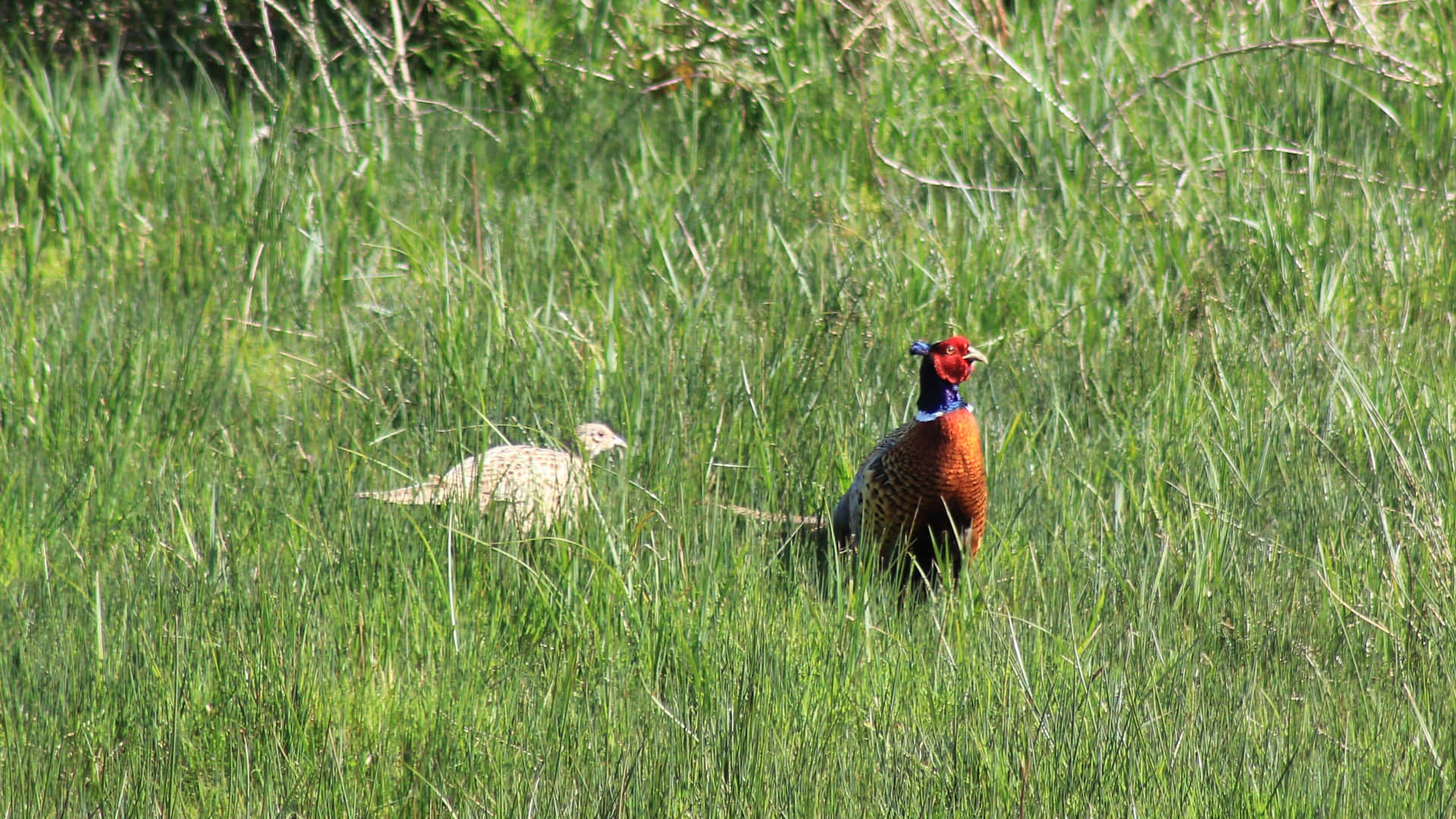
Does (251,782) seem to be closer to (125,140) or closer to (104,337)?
(104,337)

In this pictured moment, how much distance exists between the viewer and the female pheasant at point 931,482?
124 inches

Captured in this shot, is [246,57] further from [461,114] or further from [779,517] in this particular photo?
[779,517]

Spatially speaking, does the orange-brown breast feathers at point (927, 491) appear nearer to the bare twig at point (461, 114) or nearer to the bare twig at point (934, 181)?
the bare twig at point (934, 181)

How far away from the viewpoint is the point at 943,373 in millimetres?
3232

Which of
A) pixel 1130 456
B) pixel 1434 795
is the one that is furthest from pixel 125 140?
pixel 1434 795

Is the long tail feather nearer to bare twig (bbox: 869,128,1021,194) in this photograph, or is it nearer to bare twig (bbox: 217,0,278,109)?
bare twig (bbox: 869,128,1021,194)

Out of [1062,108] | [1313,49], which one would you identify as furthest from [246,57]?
[1313,49]

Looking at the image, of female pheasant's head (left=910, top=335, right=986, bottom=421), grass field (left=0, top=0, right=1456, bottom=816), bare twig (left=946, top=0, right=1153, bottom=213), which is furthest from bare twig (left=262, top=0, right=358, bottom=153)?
female pheasant's head (left=910, top=335, right=986, bottom=421)

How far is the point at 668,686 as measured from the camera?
2.67 meters

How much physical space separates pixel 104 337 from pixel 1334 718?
328cm

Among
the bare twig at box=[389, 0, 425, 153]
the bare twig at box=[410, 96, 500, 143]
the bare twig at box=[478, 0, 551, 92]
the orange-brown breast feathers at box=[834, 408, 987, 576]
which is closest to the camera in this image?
the orange-brown breast feathers at box=[834, 408, 987, 576]

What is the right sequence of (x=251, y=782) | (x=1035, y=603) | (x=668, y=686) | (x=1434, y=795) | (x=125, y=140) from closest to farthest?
1. (x=1434, y=795)
2. (x=251, y=782)
3. (x=668, y=686)
4. (x=1035, y=603)
5. (x=125, y=140)

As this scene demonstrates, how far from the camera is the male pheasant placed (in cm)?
321

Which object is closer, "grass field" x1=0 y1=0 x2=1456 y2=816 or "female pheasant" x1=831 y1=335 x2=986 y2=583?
"grass field" x1=0 y1=0 x2=1456 y2=816
